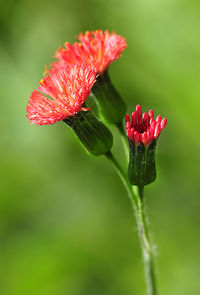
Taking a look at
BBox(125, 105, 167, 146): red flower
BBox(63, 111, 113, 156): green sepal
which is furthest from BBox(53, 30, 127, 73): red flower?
BBox(125, 105, 167, 146): red flower

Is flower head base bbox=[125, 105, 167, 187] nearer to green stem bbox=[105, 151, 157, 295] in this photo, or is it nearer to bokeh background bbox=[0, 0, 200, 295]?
green stem bbox=[105, 151, 157, 295]

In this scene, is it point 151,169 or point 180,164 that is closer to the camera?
point 151,169

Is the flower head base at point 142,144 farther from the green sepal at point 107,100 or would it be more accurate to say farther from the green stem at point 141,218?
the green sepal at point 107,100

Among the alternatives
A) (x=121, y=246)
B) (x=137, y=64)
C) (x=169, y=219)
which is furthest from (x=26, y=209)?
(x=137, y=64)

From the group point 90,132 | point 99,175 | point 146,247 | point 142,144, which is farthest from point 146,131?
point 99,175

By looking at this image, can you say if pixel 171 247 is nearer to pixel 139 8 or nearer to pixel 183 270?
pixel 183 270
